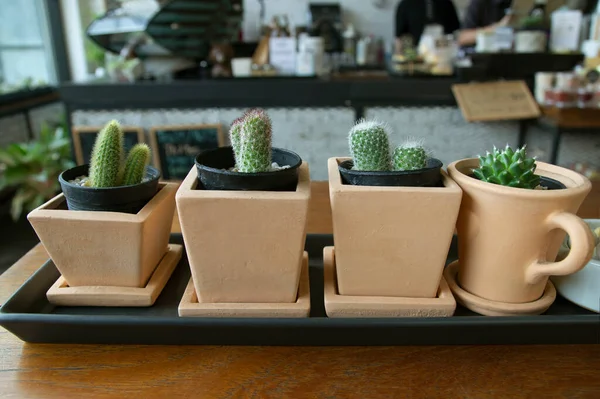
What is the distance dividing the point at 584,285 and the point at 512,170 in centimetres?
20

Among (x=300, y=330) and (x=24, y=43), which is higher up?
(x=24, y=43)

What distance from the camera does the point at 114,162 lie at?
675mm

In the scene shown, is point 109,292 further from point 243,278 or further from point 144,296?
point 243,278

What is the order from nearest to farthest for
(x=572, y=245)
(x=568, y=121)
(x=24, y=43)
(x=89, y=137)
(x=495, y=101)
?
(x=572, y=245)
(x=568, y=121)
(x=495, y=101)
(x=89, y=137)
(x=24, y=43)

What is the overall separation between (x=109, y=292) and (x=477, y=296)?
20.4 inches

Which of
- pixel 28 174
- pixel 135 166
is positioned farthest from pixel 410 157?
pixel 28 174

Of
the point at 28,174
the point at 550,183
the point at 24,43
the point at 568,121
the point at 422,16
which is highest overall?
the point at 422,16

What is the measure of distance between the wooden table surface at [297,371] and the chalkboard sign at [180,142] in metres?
1.87

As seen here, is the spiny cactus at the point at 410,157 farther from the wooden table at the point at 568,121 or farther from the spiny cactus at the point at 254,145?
the wooden table at the point at 568,121

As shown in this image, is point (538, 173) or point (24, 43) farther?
point (24, 43)

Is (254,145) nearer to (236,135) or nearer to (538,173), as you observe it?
(236,135)

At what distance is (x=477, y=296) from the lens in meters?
0.66

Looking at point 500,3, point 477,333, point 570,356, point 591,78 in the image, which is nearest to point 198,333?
point 477,333

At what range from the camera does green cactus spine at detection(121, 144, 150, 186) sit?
69cm
